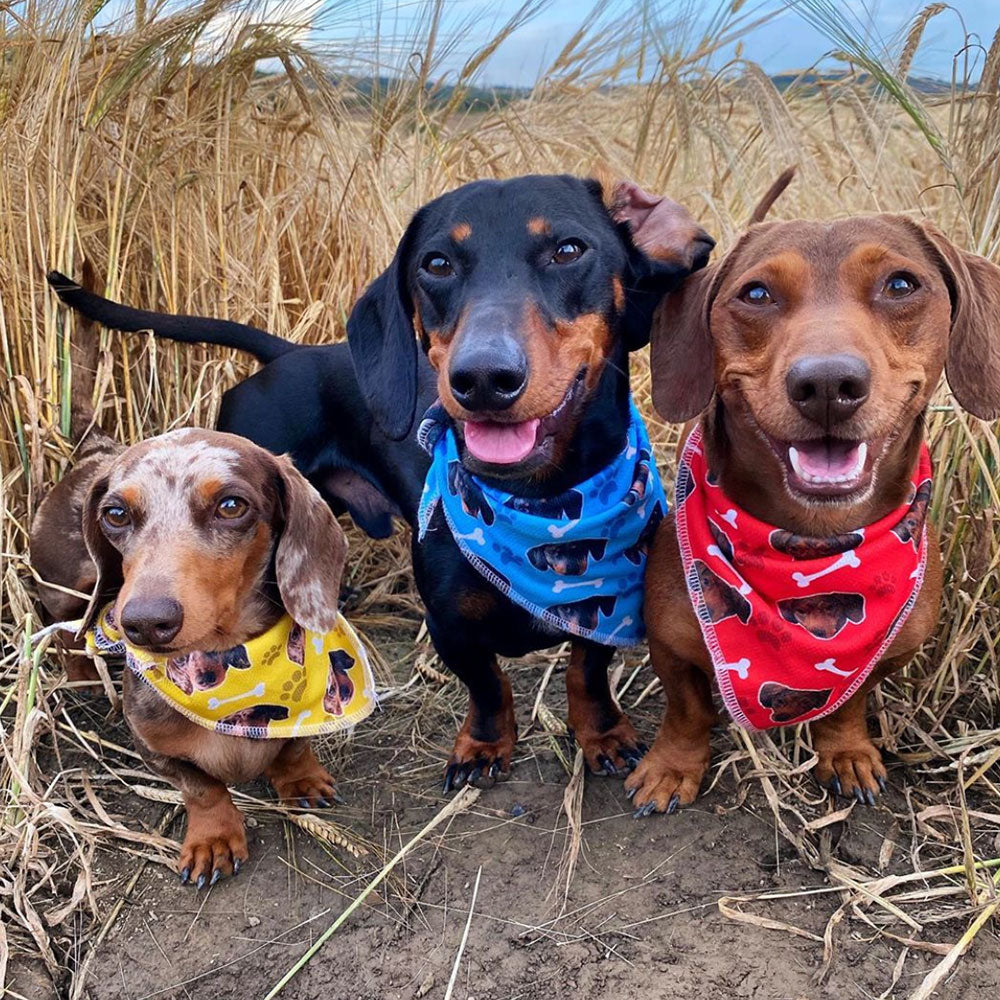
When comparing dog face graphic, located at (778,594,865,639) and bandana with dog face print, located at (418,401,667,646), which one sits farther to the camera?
bandana with dog face print, located at (418,401,667,646)

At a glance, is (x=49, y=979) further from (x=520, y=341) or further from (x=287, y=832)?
(x=520, y=341)

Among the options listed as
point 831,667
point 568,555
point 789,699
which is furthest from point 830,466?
point 568,555

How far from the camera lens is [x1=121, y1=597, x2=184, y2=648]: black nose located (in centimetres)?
229

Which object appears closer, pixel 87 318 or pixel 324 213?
pixel 87 318

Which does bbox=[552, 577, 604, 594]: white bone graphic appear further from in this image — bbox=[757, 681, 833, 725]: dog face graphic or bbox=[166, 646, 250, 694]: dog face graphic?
bbox=[166, 646, 250, 694]: dog face graphic

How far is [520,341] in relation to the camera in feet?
7.78

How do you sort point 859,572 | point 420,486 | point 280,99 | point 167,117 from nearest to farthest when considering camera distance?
point 859,572, point 420,486, point 167,117, point 280,99

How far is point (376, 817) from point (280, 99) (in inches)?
124

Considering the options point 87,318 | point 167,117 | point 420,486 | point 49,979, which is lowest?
point 49,979

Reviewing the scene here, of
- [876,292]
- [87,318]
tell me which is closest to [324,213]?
[87,318]

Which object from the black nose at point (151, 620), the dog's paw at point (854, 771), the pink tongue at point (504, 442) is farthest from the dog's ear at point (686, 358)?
the black nose at point (151, 620)

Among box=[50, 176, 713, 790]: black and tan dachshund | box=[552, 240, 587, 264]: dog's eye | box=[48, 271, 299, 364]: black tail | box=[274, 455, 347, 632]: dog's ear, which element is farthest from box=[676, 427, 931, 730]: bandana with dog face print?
box=[48, 271, 299, 364]: black tail

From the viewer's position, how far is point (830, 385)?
212cm

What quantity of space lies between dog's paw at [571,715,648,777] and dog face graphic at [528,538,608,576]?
608mm
